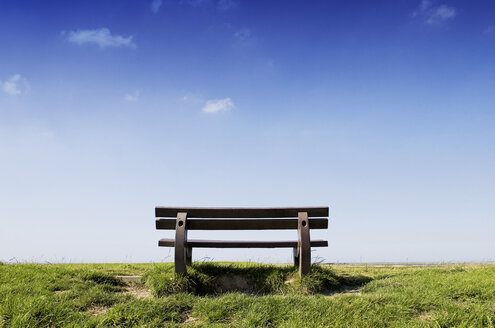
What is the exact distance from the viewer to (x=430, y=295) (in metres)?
5.26

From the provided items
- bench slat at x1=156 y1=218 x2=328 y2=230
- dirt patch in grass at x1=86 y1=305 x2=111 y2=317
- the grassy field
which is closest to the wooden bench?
bench slat at x1=156 y1=218 x2=328 y2=230

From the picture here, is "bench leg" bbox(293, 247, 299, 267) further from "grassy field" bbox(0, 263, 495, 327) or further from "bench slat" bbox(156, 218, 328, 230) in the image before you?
"grassy field" bbox(0, 263, 495, 327)

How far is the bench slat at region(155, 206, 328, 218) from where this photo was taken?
682cm

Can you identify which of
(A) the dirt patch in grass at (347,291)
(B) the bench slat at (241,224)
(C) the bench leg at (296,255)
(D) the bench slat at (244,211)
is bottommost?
(A) the dirt patch in grass at (347,291)

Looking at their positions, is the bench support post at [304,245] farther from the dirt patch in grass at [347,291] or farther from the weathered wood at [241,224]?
the dirt patch in grass at [347,291]

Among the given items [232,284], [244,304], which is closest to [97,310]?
[244,304]

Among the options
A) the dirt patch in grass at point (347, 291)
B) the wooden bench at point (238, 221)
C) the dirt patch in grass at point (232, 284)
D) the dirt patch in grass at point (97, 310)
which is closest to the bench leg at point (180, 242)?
the wooden bench at point (238, 221)

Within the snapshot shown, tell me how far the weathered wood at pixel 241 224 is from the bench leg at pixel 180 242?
0.16 m

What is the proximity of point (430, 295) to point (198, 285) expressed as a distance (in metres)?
3.57

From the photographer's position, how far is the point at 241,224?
22.5 ft

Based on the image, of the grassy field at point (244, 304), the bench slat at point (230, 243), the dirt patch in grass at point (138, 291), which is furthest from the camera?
the bench slat at point (230, 243)

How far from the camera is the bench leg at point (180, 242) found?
6492 millimetres

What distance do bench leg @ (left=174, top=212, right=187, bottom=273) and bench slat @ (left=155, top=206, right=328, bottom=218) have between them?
18 centimetres

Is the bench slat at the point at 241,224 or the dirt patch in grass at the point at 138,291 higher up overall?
the bench slat at the point at 241,224
